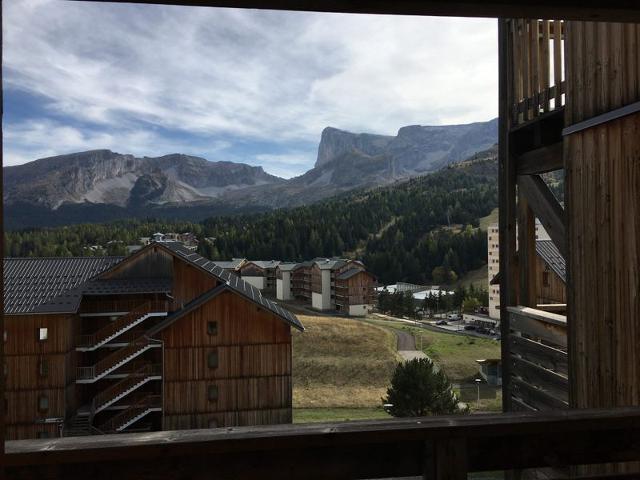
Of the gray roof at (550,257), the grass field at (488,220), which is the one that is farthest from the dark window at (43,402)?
the grass field at (488,220)

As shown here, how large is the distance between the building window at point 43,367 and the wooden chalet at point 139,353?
0.17 ft

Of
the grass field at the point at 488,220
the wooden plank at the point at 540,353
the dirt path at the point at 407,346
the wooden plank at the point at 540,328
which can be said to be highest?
the grass field at the point at 488,220

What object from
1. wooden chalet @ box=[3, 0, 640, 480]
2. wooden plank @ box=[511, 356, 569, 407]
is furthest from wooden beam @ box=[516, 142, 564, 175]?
wooden plank @ box=[511, 356, 569, 407]

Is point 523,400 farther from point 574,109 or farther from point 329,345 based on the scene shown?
point 329,345

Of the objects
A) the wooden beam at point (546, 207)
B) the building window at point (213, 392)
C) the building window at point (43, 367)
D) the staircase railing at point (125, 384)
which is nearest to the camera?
the wooden beam at point (546, 207)

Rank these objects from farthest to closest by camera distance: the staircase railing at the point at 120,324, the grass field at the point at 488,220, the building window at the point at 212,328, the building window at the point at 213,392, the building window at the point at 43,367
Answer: the grass field at the point at 488,220 < the staircase railing at the point at 120,324 < the building window at the point at 213,392 < the building window at the point at 212,328 < the building window at the point at 43,367

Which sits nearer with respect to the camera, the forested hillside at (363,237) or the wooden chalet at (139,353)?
the wooden chalet at (139,353)

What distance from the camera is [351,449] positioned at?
2.27 metres

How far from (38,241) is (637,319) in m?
136

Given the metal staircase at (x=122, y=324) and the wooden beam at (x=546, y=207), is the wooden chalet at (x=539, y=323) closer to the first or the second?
the wooden beam at (x=546, y=207)

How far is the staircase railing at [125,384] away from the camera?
26.7 metres

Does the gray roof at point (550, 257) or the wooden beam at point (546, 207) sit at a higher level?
the wooden beam at point (546, 207)

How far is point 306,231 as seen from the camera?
135375mm

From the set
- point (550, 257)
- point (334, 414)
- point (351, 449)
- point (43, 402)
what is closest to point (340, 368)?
point (334, 414)
